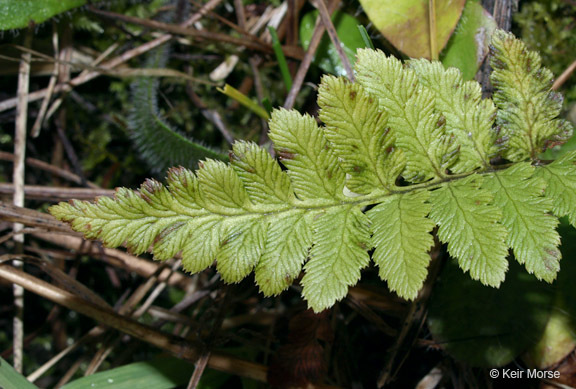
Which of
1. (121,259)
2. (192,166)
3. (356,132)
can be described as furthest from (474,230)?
(121,259)

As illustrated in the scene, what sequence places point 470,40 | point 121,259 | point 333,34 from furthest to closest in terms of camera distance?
point 121,259 → point 333,34 → point 470,40

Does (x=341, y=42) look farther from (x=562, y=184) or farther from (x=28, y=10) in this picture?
(x=28, y=10)

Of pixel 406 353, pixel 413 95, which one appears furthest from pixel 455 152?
pixel 406 353

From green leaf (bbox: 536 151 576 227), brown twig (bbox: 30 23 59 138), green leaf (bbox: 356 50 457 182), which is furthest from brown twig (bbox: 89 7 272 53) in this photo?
green leaf (bbox: 536 151 576 227)

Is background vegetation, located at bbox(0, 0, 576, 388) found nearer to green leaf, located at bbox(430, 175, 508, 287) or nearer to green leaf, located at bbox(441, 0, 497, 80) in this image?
green leaf, located at bbox(441, 0, 497, 80)

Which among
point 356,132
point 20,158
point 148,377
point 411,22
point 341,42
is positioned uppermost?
point 411,22
